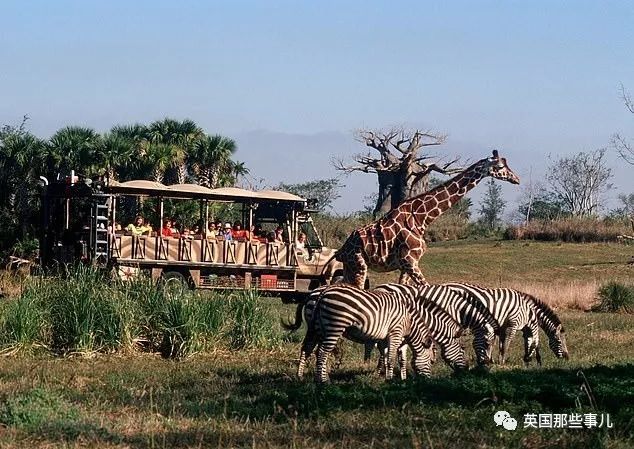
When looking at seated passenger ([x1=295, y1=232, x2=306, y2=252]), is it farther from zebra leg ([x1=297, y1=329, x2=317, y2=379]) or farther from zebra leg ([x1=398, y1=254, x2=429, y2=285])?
zebra leg ([x1=297, y1=329, x2=317, y2=379])

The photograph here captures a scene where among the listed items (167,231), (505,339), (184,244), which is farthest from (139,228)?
(505,339)

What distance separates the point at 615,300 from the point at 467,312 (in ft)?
40.6

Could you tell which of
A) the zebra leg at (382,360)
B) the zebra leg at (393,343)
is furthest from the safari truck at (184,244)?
the zebra leg at (393,343)

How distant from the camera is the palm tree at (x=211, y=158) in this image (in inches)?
1533

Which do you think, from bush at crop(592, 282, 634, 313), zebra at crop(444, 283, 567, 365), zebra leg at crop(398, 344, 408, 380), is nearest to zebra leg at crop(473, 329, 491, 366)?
zebra at crop(444, 283, 567, 365)

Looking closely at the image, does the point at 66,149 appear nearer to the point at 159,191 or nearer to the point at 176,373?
the point at 159,191

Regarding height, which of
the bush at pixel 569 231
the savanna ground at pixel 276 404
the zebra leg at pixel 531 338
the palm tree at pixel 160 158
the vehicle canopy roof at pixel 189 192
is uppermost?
the palm tree at pixel 160 158

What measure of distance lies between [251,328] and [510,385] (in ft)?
24.1

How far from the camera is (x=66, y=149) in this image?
36156 mm

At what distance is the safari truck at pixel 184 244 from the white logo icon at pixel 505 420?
637 inches

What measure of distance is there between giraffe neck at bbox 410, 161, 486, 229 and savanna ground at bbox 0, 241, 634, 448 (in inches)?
223

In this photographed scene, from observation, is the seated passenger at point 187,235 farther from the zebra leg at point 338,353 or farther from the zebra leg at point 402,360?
the zebra leg at point 402,360

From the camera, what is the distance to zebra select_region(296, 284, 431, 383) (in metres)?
13.6

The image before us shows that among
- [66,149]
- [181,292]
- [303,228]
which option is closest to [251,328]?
[181,292]
